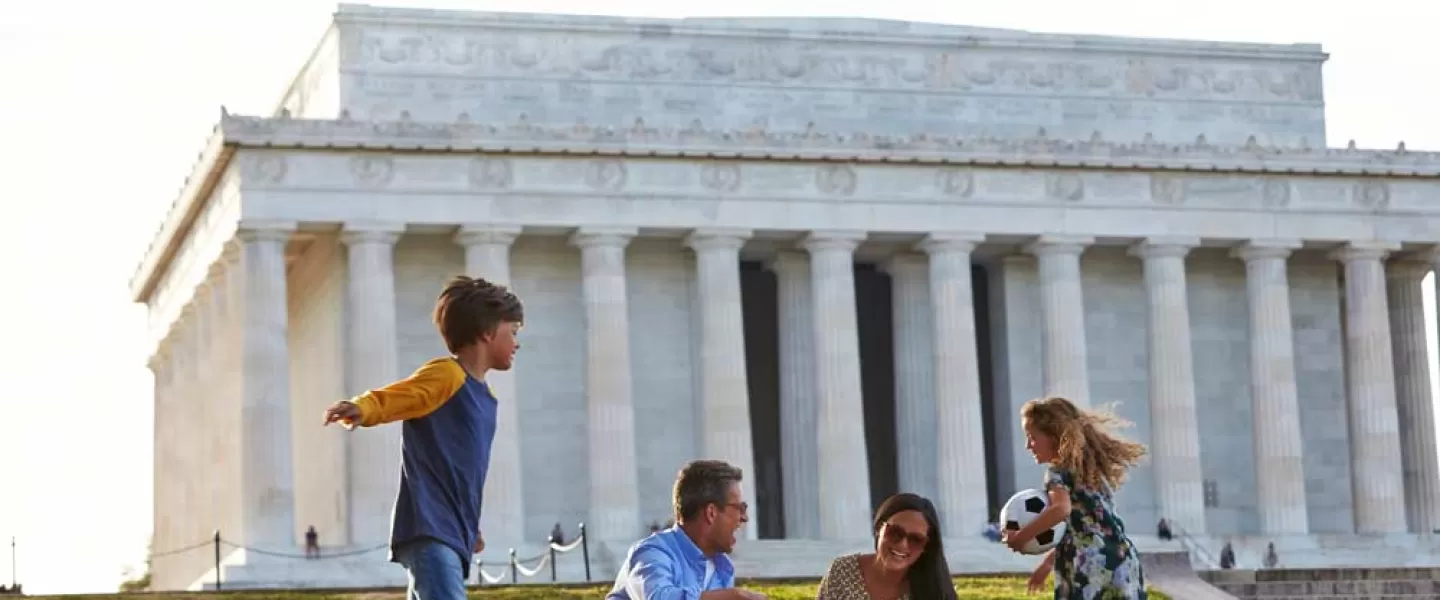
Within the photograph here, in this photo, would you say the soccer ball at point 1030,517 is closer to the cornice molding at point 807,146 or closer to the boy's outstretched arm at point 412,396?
the boy's outstretched arm at point 412,396

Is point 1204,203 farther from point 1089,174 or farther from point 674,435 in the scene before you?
point 674,435

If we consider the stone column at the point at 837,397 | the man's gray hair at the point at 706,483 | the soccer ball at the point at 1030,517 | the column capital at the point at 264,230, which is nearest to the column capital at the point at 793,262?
the stone column at the point at 837,397

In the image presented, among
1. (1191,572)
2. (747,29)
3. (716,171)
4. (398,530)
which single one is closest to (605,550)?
(716,171)

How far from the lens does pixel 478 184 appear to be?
63594 mm

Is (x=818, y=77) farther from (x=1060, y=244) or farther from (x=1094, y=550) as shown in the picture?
(x=1094, y=550)

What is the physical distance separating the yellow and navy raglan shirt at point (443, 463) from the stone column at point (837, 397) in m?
51.5

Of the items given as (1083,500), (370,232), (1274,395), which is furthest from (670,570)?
(1274,395)

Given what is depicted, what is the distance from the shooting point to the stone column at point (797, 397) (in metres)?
67.1

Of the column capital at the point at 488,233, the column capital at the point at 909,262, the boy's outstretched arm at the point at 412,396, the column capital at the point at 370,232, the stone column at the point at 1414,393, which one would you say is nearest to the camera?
the boy's outstretched arm at the point at 412,396

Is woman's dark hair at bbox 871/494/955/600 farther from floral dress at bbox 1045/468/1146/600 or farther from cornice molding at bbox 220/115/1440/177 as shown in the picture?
cornice molding at bbox 220/115/1440/177

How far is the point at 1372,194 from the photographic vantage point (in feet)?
230

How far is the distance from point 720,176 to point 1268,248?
14240 mm

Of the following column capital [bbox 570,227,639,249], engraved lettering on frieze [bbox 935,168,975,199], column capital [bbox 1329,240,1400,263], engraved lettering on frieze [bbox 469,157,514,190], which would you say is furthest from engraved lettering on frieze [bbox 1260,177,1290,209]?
engraved lettering on frieze [bbox 469,157,514,190]

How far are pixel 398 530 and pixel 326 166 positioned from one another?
4935cm
